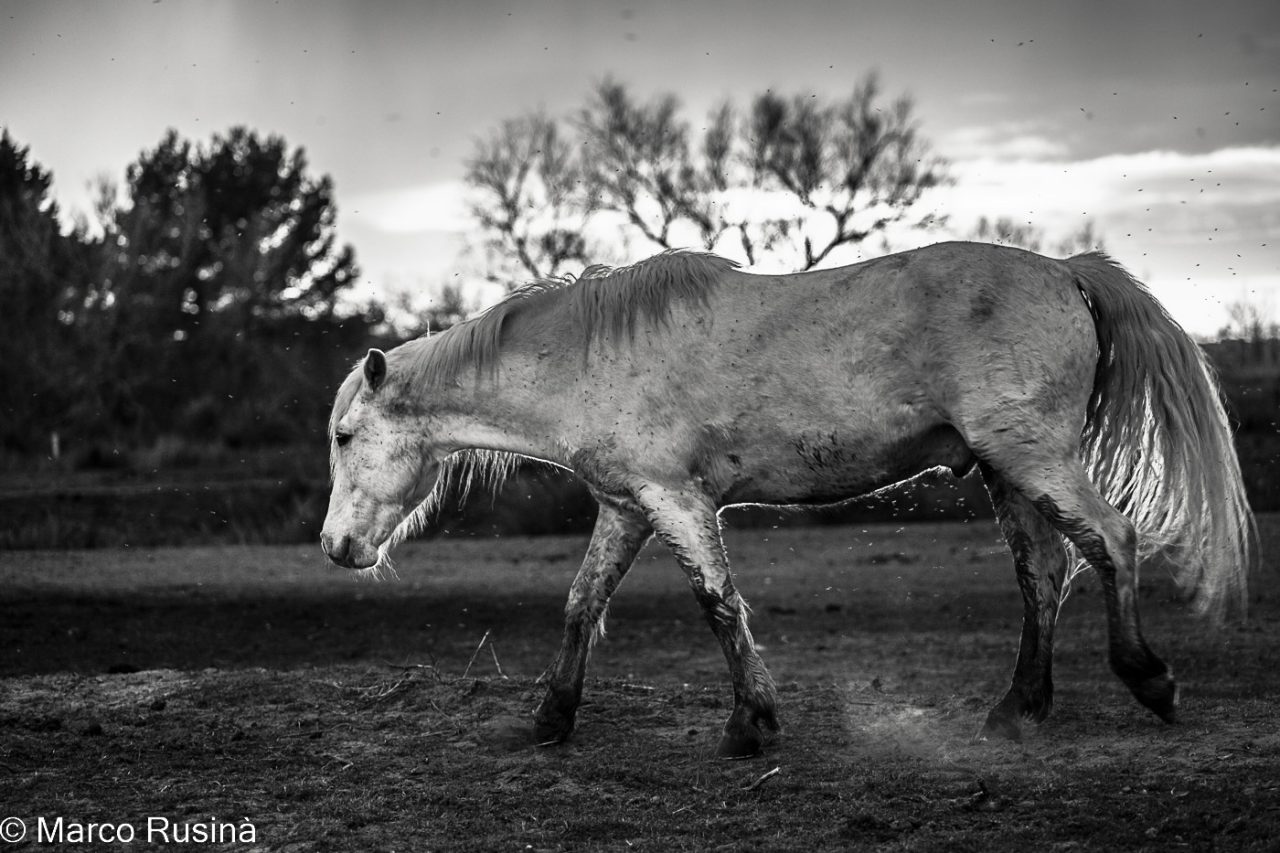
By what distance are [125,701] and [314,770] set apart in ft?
6.41

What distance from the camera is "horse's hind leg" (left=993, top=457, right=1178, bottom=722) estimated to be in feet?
16.2

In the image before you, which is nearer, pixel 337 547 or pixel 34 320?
pixel 337 547

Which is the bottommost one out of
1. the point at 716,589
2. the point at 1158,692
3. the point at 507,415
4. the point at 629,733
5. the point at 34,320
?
the point at 629,733

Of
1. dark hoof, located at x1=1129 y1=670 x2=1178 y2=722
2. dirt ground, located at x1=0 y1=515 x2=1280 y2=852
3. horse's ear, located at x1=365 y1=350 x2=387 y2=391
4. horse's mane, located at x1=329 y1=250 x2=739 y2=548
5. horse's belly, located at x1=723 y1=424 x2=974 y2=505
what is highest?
horse's mane, located at x1=329 y1=250 x2=739 y2=548

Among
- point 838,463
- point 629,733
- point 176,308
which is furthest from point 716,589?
point 176,308

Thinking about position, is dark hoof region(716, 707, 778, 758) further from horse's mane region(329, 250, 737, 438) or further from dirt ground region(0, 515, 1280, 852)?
horse's mane region(329, 250, 737, 438)

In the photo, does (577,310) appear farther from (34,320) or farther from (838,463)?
(34,320)

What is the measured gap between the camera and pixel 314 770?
5359 mm

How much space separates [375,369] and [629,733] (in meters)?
2.07

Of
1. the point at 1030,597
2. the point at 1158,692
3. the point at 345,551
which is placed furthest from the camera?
the point at 345,551

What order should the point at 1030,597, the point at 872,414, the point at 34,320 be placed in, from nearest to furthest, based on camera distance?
1. the point at 872,414
2. the point at 1030,597
3. the point at 34,320

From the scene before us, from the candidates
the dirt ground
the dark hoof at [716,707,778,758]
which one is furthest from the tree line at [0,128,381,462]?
the dark hoof at [716,707,778,758]

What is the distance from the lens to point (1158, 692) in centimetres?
504

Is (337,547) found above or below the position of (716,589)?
above
